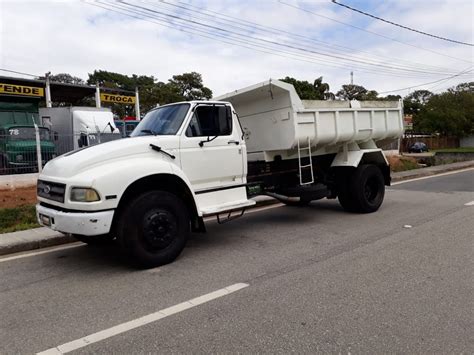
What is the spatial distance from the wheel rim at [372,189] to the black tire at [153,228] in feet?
15.1

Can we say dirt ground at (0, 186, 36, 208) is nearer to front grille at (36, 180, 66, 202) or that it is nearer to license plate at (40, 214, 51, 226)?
front grille at (36, 180, 66, 202)

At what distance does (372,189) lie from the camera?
8.82 meters

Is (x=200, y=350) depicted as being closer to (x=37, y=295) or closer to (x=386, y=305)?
(x=386, y=305)

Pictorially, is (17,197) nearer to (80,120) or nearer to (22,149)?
(22,149)

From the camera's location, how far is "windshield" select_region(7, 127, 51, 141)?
42.3 ft

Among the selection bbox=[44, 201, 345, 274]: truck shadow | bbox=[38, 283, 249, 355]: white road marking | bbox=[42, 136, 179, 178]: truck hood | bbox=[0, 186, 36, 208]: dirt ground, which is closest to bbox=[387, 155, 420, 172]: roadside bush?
bbox=[44, 201, 345, 274]: truck shadow

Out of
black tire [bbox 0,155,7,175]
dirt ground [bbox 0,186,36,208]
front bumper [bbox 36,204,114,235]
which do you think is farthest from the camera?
black tire [bbox 0,155,7,175]

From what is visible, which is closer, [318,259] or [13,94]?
[318,259]

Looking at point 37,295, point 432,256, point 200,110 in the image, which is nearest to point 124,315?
point 37,295

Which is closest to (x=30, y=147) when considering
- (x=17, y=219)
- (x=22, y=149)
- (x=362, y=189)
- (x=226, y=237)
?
(x=22, y=149)

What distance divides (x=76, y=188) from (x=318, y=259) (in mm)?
3198

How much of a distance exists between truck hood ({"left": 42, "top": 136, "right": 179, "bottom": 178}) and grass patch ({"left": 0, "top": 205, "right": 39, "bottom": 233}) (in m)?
2.83

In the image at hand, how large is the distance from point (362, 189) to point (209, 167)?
12.5 ft

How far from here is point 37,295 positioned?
448 cm
